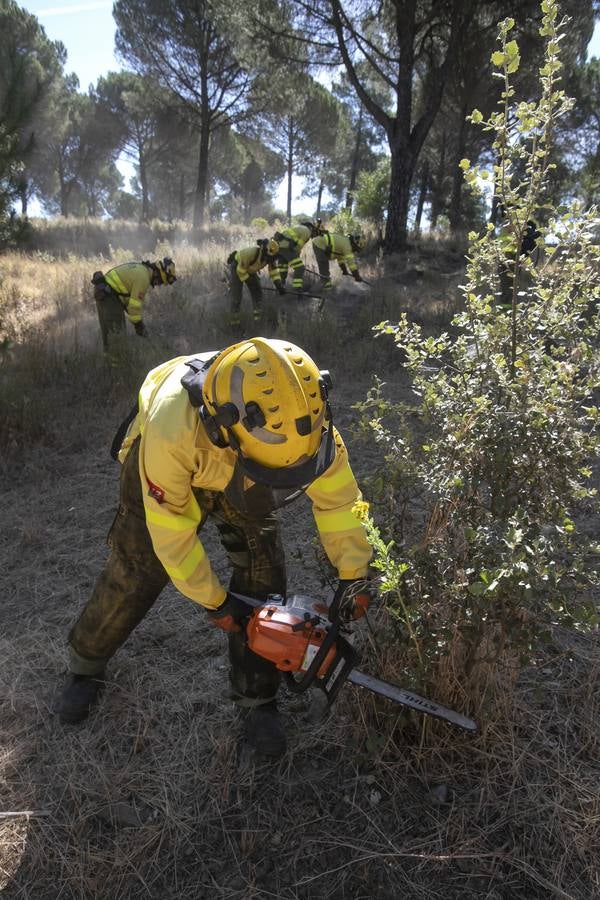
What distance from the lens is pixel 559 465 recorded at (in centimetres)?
184

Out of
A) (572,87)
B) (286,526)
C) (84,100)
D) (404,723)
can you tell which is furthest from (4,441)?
(84,100)

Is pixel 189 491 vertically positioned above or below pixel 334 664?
above

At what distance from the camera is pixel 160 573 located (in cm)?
229

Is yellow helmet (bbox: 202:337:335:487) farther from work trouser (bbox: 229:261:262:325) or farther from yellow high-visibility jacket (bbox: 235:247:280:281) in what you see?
yellow high-visibility jacket (bbox: 235:247:280:281)

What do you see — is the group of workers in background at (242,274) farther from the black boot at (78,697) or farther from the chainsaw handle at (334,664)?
the chainsaw handle at (334,664)

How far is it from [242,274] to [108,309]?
2146 millimetres

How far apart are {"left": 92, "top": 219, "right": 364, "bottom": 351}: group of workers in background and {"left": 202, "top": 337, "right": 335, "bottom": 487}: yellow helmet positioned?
5231 mm

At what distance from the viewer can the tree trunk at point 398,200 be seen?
11.0 m

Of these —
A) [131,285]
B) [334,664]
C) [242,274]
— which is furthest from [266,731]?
[242,274]

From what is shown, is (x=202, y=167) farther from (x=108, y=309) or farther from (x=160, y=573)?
(x=160, y=573)

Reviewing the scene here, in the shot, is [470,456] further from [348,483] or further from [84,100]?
[84,100]

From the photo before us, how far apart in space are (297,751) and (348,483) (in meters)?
1.04

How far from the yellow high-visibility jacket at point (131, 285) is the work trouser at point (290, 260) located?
241 centimetres

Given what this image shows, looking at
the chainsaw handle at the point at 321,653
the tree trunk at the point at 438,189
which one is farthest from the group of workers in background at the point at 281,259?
the tree trunk at the point at 438,189
